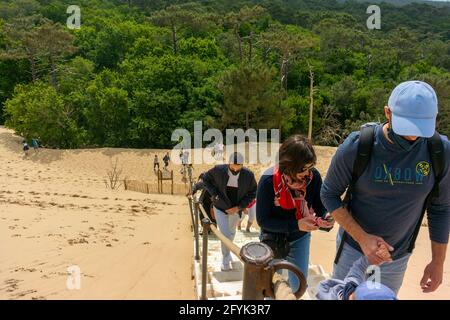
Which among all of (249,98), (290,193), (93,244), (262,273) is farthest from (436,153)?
(249,98)

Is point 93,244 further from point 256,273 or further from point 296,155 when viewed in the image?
point 256,273

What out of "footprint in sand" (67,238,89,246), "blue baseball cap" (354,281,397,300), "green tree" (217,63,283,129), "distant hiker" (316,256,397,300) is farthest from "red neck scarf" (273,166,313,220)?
"green tree" (217,63,283,129)

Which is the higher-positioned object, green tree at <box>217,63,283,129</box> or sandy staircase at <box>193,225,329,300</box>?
green tree at <box>217,63,283,129</box>

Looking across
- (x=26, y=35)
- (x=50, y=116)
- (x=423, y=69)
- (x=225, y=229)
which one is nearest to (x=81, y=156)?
(x=50, y=116)

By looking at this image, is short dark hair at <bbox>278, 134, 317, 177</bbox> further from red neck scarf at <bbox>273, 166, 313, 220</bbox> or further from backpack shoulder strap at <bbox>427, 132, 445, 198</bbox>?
backpack shoulder strap at <bbox>427, 132, 445, 198</bbox>

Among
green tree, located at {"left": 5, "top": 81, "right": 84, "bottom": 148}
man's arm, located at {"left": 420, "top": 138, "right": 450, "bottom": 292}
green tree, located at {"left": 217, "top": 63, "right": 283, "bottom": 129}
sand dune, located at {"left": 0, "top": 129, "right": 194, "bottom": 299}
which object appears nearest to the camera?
man's arm, located at {"left": 420, "top": 138, "right": 450, "bottom": 292}

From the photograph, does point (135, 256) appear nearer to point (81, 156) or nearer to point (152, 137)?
point (81, 156)

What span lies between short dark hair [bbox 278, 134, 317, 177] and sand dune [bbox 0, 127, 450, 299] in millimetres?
2919

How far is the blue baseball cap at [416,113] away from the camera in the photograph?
6.25ft

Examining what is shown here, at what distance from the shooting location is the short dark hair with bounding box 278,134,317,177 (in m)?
2.49

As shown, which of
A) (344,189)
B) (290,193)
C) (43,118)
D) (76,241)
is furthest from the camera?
(43,118)

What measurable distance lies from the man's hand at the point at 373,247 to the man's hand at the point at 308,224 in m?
0.49

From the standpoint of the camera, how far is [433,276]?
2.39 meters

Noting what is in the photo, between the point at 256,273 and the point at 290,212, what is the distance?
3.64ft
